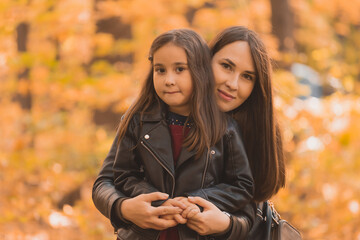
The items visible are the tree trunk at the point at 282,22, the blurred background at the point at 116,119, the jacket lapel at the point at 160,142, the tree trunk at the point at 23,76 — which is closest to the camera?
the jacket lapel at the point at 160,142

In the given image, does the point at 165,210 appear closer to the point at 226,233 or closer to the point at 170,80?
the point at 226,233

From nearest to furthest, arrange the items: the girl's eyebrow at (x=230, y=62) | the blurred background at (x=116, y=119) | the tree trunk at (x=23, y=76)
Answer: the girl's eyebrow at (x=230, y=62) → the blurred background at (x=116, y=119) → the tree trunk at (x=23, y=76)

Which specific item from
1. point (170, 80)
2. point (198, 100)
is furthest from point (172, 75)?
point (198, 100)

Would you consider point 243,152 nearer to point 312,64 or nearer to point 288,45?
point 288,45

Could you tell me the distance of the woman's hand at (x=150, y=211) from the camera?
5.89 feet

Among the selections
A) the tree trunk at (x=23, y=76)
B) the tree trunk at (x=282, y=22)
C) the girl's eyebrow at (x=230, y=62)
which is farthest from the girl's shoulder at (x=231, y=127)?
the tree trunk at (x=23, y=76)

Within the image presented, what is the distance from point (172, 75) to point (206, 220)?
0.62m

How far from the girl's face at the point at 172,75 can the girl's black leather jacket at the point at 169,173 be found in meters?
0.10

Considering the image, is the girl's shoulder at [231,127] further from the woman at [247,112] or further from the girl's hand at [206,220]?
the girl's hand at [206,220]

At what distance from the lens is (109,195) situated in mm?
1976

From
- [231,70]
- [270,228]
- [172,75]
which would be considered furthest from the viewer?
[270,228]

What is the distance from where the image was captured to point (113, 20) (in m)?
6.88

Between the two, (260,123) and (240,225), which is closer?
(240,225)

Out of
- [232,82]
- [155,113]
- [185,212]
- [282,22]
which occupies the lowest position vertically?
[185,212]
